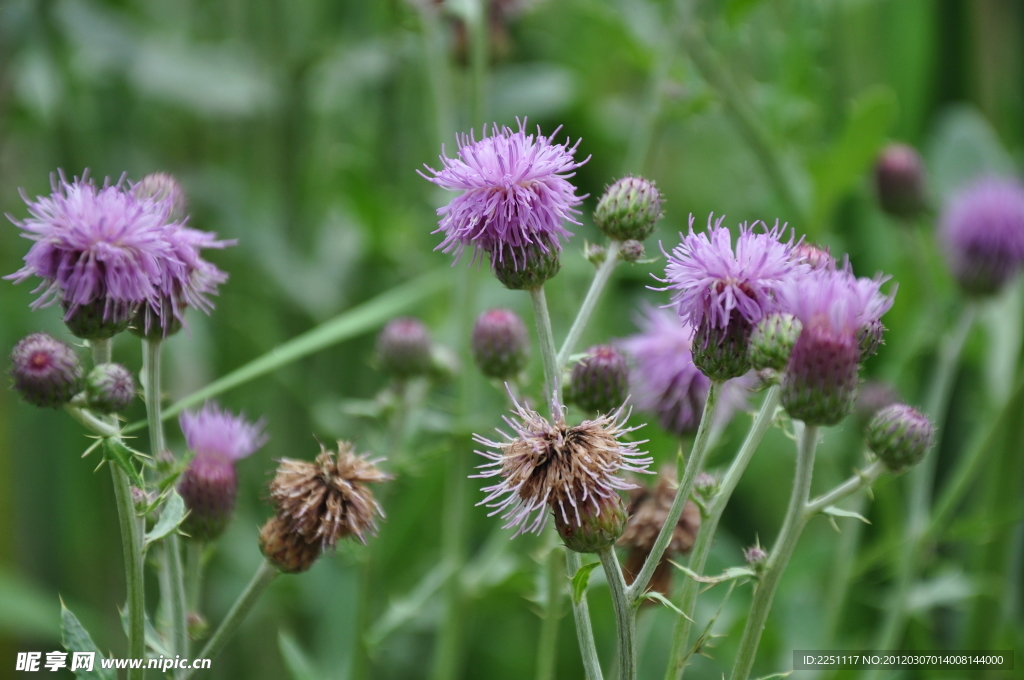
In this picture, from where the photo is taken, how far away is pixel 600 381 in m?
1.32

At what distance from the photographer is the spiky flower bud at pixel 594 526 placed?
0.96 meters

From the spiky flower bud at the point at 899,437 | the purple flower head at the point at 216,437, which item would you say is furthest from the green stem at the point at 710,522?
the purple flower head at the point at 216,437

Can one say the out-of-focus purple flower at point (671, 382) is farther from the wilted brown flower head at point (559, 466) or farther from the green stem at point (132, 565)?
the green stem at point (132, 565)

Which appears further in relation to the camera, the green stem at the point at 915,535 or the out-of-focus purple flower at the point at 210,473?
the green stem at the point at 915,535

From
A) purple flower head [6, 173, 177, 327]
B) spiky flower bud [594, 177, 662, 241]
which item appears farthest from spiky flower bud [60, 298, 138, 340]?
spiky flower bud [594, 177, 662, 241]

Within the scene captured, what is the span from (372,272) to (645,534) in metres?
1.73

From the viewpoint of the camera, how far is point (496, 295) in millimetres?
2600

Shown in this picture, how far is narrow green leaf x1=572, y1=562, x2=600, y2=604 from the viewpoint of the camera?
95 cm

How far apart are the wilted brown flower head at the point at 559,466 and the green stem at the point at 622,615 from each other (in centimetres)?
7

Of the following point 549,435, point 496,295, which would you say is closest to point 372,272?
point 496,295

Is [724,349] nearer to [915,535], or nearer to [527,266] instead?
[527,266]

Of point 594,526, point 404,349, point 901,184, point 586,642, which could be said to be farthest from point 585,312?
point 901,184

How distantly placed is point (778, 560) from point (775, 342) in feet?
0.84

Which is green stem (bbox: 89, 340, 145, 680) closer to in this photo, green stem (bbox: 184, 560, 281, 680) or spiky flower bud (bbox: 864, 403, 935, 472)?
green stem (bbox: 184, 560, 281, 680)
